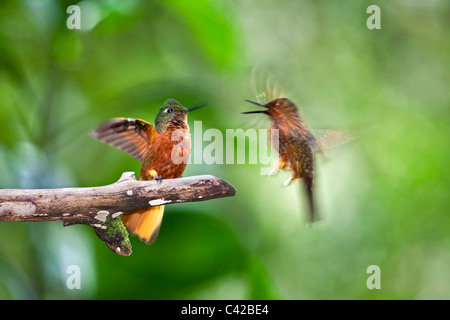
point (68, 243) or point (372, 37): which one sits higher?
point (372, 37)

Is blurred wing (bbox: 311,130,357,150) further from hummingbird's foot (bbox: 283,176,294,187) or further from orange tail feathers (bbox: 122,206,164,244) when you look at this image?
orange tail feathers (bbox: 122,206,164,244)

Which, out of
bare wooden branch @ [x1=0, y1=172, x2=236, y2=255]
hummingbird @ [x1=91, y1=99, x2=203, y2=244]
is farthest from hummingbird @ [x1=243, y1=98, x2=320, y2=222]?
bare wooden branch @ [x1=0, y1=172, x2=236, y2=255]

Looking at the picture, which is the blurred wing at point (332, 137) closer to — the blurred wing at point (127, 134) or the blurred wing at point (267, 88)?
the blurred wing at point (267, 88)

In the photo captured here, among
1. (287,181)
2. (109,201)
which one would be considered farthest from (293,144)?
(109,201)

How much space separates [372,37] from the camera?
268cm

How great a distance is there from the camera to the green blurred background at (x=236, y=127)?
1356 millimetres

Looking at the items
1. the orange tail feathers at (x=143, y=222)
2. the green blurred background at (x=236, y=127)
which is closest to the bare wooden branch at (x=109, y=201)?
the orange tail feathers at (x=143, y=222)

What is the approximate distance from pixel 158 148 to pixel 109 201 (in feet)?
0.64

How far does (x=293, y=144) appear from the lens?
Answer: 3.60ft

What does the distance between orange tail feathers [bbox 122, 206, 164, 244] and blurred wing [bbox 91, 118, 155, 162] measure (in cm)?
14

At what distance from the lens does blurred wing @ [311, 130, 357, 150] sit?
1.16 metres

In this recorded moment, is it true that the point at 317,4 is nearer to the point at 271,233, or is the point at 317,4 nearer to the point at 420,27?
the point at 420,27

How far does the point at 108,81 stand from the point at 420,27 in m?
1.69
